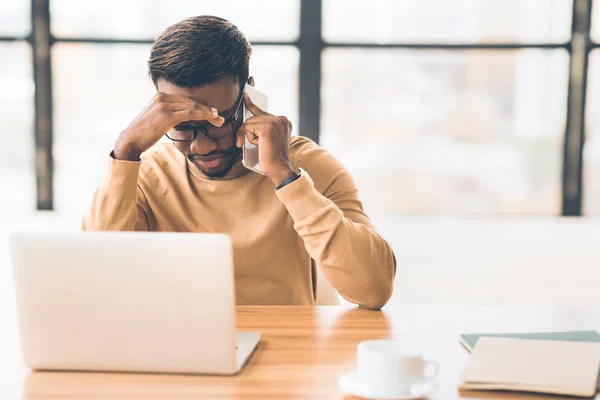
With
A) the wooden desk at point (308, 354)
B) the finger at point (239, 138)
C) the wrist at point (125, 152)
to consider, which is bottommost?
the wooden desk at point (308, 354)

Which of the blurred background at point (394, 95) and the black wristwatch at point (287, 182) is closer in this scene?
the black wristwatch at point (287, 182)

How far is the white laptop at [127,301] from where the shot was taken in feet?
3.17

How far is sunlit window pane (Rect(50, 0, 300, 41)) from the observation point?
3.37 m

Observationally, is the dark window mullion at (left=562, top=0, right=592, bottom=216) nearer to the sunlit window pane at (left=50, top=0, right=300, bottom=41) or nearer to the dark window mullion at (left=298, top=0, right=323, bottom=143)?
the dark window mullion at (left=298, top=0, right=323, bottom=143)

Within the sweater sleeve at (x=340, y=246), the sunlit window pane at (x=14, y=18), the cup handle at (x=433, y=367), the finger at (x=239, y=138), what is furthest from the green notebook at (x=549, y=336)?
the sunlit window pane at (x=14, y=18)

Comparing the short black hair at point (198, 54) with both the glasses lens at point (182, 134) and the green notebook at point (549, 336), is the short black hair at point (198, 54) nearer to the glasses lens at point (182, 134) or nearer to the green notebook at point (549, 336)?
the glasses lens at point (182, 134)

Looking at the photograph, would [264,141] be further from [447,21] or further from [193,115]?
[447,21]

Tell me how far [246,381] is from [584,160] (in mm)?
2955

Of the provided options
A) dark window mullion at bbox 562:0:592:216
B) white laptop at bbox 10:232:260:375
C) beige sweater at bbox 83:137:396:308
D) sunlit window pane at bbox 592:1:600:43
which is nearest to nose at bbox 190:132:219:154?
beige sweater at bbox 83:137:396:308

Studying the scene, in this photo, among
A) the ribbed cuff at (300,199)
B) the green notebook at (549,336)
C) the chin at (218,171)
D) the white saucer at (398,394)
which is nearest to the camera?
the white saucer at (398,394)

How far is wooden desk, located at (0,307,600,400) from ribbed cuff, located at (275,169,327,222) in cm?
21

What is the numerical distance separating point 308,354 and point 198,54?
2.60 ft

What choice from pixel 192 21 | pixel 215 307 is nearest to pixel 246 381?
pixel 215 307

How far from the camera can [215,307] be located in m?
0.98
